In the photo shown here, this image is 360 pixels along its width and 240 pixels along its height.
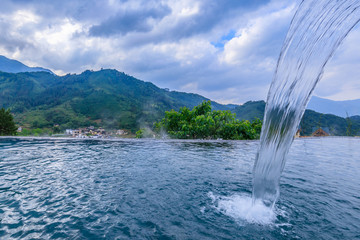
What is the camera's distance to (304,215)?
3.44 m

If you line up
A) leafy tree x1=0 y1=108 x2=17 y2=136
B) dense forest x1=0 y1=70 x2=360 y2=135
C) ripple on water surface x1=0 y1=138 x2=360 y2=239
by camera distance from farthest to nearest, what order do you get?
dense forest x1=0 y1=70 x2=360 y2=135, leafy tree x1=0 y1=108 x2=17 y2=136, ripple on water surface x1=0 y1=138 x2=360 y2=239

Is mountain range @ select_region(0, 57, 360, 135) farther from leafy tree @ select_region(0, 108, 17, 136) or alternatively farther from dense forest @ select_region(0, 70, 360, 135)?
leafy tree @ select_region(0, 108, 17, 136)

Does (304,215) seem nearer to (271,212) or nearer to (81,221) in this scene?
(271,212)

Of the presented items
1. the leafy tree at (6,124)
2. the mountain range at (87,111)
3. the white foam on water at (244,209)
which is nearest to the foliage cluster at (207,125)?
the white foam on water at (244,209)

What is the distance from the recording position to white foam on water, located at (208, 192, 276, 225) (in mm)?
3363

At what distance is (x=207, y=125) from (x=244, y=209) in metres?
11.4

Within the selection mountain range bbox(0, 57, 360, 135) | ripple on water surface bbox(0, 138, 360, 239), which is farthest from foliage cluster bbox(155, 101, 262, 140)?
mountain range bbox(0, 57, 360, 135)

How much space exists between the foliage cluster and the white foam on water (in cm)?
1073

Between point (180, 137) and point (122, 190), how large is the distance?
37.0 ft

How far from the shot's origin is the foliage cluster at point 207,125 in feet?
49.8

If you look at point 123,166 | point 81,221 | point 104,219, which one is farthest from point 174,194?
point 123,166

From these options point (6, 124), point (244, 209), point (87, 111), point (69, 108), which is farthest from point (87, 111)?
point (244, 209)

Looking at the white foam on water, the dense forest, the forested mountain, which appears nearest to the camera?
the white foam on water

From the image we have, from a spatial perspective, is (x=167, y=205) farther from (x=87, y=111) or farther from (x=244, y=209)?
(x=87, y=111)
